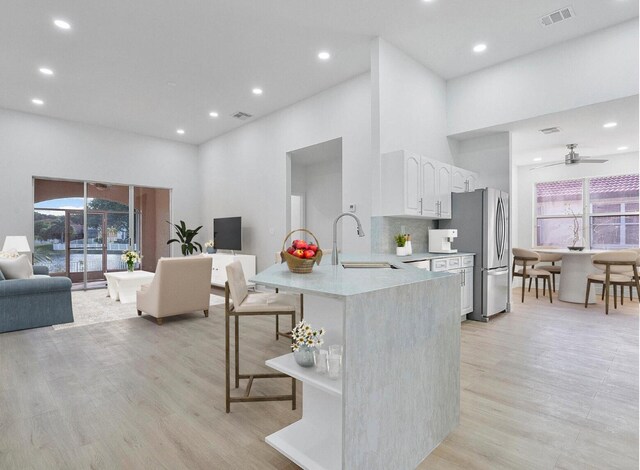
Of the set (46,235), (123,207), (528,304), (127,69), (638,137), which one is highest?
(127,69)

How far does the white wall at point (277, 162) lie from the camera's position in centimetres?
517

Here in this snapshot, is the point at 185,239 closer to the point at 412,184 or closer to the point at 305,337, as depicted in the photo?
the point at 412,184

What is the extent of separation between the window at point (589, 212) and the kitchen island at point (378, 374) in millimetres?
7191

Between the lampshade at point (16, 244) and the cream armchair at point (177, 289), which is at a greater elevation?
the lampshade at point (16, 244)

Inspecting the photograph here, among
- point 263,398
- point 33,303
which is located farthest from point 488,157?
point 33,303

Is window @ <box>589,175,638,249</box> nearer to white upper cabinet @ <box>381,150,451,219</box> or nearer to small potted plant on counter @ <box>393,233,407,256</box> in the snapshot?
white upper cabinet @ <box>381,150,451,219</box>

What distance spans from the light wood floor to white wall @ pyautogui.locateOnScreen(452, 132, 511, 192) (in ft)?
7.74

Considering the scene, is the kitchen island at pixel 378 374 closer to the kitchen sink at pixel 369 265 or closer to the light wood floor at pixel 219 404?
the light wood floor at pixel 219 404

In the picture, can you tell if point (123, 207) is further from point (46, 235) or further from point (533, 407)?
point (533, 407)

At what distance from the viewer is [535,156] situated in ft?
24.0

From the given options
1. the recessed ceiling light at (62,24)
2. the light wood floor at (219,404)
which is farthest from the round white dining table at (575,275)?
the recessed ceiling light at (62,24)

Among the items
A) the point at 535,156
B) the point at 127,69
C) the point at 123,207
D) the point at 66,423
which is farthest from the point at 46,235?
the point at 535,156

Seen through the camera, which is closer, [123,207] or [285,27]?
[285,27]

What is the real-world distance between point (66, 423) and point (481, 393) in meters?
2.78
